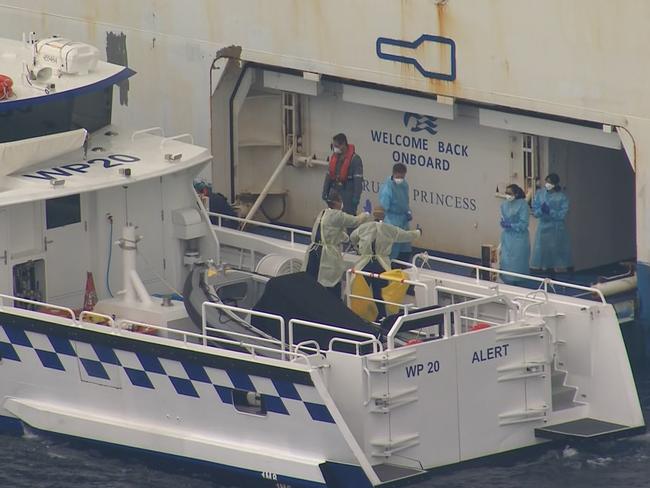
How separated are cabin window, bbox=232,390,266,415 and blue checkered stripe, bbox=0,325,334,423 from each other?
0.06m

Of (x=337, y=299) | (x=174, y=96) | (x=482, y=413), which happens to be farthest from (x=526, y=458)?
(x=174, y=96)

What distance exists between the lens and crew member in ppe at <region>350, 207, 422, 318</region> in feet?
61.9

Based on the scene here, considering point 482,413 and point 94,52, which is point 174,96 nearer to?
point 94,52

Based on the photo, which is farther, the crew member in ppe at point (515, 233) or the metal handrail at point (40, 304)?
the crew member in ppe at point (515, 233)

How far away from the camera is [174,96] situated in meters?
23.8

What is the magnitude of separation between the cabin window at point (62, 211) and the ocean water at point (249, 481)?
6.99ft

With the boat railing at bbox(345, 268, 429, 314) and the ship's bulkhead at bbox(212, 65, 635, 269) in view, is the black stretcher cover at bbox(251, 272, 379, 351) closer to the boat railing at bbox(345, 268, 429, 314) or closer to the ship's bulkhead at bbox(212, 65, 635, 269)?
the boat railing at bbox(345, 268, 429, 314)

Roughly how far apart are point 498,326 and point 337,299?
5.16ft

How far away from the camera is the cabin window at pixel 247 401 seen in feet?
56.1

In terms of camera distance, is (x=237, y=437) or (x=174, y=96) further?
(x=174, y=96)

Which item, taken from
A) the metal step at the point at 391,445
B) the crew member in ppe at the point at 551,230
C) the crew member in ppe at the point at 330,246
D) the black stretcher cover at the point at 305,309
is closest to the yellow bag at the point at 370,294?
the crew member in ppe at the point at 330,246

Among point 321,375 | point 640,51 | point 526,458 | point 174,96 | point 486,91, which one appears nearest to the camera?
point 321,375

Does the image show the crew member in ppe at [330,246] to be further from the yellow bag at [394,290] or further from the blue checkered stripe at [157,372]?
the blue checkered stripe at [157,372]

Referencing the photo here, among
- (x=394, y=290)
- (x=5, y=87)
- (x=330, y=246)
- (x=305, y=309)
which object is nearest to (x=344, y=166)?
(x=330, y=246)
